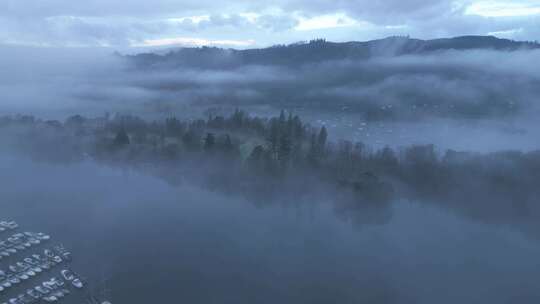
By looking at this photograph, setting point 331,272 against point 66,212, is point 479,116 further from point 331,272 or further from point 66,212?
point 66,212

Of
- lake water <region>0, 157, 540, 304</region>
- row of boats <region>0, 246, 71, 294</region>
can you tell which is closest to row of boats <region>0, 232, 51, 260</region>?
lake water <region>0, 157, 540, 304</region>

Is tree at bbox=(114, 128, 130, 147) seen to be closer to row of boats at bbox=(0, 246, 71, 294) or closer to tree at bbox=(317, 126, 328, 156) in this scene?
tree at bbox=(317, 126, 328, 156)

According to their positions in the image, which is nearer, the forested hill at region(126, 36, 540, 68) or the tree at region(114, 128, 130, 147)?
the tree at region(114, 128, 130, 147)

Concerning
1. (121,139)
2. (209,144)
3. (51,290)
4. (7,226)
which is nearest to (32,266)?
(51,290)

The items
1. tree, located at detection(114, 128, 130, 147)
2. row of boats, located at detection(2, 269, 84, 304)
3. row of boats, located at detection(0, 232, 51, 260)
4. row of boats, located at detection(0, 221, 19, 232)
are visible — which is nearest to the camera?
row of boats, located at detection(2, 269, 84, 304)

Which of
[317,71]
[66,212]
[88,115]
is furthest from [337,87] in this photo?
[66,212]

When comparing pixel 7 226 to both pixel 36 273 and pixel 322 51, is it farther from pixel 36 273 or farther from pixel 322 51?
pixel 322 51
